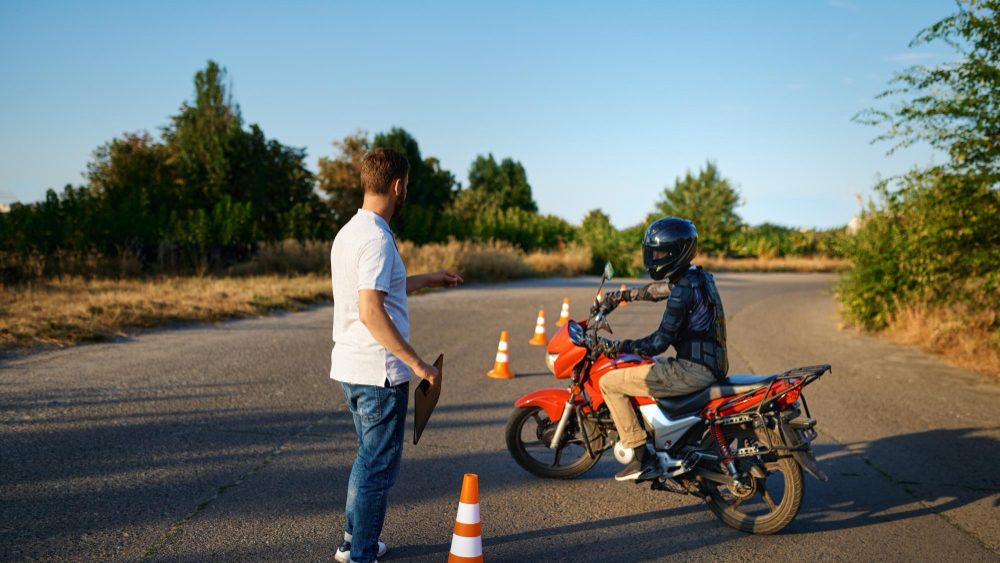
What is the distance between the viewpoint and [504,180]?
7175 cm

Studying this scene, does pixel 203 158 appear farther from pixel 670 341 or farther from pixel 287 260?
pixel 670 341

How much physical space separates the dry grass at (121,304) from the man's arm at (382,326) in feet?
26.5

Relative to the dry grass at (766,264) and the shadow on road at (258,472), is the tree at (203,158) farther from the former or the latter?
the dry grass at (766,264)

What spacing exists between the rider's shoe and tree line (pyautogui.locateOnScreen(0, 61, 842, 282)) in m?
13.1

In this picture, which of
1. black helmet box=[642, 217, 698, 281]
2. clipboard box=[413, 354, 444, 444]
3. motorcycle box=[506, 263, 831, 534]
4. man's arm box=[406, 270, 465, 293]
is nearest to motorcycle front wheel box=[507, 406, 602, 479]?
motorcycle box=[506, 263, 831, 534]

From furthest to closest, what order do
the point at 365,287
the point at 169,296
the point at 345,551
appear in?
1. the point at 169,296
2. the point at 345,551
3. the point at 365,287

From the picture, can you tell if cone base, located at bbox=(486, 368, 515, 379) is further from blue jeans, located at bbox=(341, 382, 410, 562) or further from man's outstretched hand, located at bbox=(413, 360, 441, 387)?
man's outstretched hand, located at bbox=(413, 360, 441, 387)

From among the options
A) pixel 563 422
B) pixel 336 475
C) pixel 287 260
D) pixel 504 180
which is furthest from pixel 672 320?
pixel 504 180

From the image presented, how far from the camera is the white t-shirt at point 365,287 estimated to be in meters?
3.37

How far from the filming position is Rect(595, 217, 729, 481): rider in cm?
454

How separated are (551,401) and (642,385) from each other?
788 millimetres

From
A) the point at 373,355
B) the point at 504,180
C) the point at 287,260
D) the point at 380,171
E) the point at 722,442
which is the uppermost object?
the point at 504,180

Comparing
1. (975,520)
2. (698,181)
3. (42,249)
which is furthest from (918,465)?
(698,181)

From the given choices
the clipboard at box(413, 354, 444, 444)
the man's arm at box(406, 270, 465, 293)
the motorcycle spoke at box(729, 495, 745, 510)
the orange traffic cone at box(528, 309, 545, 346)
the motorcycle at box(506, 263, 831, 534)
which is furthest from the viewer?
the orange traffic cone at box(528, 309, 545, 346)
